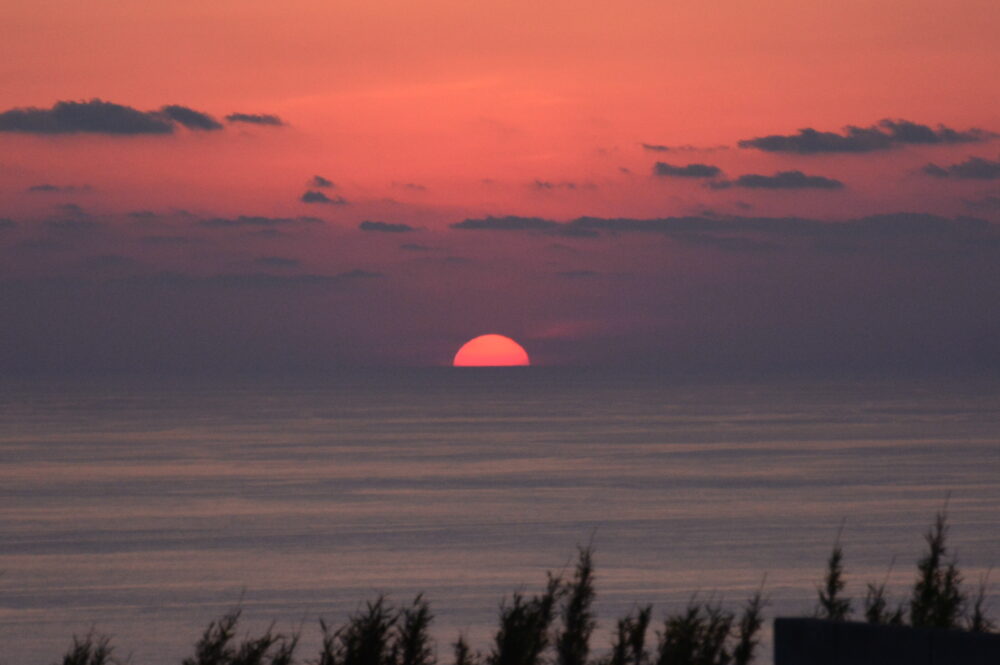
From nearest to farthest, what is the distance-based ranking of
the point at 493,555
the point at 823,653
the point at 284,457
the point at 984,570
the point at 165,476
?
1. the point at 823,653
2. the point at 984,570
3. the point at 493,555
4. the point at 165,476
5. the point at 284,457

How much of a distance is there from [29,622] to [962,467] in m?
84.3

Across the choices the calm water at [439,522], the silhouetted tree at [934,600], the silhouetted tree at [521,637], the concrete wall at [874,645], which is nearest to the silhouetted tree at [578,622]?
the silhouetted tree at [521,637]

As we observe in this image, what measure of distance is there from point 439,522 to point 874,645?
90810mm

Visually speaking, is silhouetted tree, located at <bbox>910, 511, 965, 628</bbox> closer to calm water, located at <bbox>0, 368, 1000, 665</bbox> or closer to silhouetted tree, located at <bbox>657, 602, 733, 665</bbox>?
silhouetted tree, located at <bbox>657, 602, 733, 665</bbox>

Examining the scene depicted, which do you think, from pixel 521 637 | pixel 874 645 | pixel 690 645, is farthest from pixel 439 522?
pixel 874 645

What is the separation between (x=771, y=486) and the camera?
117m

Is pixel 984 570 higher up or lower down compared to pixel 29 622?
higher up

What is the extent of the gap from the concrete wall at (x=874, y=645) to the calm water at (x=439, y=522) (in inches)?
2124

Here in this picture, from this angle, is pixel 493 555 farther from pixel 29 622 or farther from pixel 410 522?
pixel 29 622

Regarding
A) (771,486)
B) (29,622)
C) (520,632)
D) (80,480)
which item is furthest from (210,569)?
(520,632)

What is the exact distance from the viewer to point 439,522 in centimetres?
9938

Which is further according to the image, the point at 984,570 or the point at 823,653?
the point at 984,570

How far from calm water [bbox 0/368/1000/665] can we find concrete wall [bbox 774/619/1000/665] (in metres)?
53.9

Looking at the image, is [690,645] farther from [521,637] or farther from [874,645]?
[874,645]
